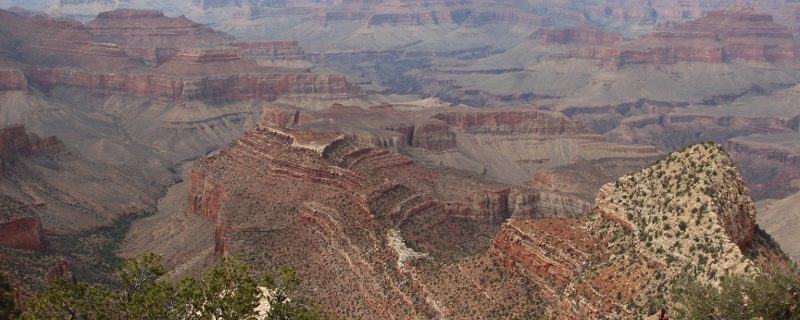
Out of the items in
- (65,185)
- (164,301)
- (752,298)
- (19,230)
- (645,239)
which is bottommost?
(65,185)

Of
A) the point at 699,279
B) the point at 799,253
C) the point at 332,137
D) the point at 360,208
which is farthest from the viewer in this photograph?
the point at 799,253

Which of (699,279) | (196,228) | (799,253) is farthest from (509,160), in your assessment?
(699,279)

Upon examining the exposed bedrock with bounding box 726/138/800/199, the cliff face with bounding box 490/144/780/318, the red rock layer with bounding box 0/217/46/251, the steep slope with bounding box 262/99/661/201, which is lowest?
the exposed bedrock with bounding box 726/138/800/199

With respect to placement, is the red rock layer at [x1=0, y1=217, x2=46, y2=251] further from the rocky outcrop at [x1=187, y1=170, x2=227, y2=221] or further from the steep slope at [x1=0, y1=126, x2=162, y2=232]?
the steep slope at [x1=0, y1=126, x2=162, y2=232]

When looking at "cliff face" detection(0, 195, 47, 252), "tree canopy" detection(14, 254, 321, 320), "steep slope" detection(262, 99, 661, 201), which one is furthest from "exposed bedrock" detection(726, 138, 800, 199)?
"tree canopy" detection(14, 254, 321, 320)

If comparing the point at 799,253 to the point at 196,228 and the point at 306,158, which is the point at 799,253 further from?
the point at 196,228

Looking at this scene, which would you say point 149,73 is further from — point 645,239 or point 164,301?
point 645,239

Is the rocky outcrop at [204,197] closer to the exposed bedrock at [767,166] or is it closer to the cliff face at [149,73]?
the cliff face at [149,73]

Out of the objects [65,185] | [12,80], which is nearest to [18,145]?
[65,185]
